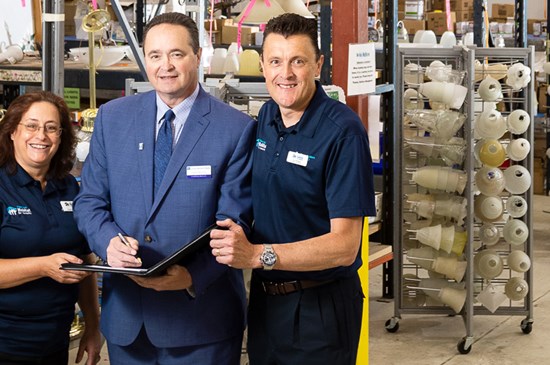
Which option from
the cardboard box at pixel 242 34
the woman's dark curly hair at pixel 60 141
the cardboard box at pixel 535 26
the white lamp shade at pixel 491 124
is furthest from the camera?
the cardboard box at pixel 535 26

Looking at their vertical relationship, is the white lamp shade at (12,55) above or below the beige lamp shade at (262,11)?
below

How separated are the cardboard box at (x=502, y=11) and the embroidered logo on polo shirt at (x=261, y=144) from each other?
10.4 metres

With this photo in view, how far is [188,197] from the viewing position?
2504 millimetres

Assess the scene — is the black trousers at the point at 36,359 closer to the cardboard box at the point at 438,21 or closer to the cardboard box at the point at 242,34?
the cardboard box at the point at 242,34

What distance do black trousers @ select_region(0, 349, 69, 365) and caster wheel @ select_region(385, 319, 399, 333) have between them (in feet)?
9.42

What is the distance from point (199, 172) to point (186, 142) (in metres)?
0.09

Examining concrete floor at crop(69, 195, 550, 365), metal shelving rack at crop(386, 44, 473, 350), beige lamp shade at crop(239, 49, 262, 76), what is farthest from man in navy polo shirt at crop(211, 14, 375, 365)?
beige lamp shade at crop(239, 49, 262, 76)

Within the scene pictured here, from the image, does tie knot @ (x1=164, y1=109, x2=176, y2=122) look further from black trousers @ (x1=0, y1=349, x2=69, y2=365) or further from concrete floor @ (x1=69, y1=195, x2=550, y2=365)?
concrete floor @ (x1=69, y1=195, x2=550, y2=365)

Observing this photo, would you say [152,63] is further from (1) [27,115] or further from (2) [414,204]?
(2) [414,204]

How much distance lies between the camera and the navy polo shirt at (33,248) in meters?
2.77

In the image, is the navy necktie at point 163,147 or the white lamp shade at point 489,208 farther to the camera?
the white lamp shade at point 489,208

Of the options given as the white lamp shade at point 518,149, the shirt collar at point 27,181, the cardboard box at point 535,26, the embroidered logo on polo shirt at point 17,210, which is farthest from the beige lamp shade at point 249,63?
the cardboard box at point 535,26

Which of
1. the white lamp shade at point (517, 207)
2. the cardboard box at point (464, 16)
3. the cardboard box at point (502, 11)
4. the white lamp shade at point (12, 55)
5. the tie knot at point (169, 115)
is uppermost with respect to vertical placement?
the cardboard box at point (502, 11)

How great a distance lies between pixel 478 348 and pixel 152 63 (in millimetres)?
3349
